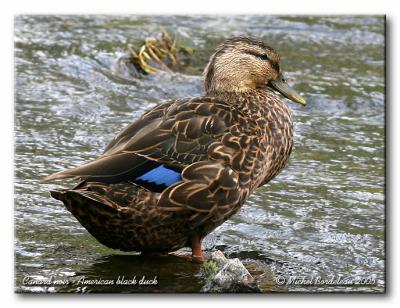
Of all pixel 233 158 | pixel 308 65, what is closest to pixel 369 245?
pixel 233 158

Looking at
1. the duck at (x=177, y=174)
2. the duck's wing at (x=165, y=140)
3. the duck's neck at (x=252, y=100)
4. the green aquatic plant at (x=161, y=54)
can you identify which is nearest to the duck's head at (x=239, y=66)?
the duck's neck at (x=252, y=100)

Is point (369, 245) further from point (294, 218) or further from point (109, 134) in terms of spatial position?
point (109, 134)

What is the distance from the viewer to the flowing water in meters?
6.75

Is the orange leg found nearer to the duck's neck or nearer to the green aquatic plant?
the duck's neck

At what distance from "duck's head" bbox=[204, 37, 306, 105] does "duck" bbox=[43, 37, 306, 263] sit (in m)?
0.21

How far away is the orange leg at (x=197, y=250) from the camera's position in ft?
22.0

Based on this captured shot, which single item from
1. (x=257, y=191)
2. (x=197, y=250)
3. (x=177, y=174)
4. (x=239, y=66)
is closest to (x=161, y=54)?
(x=257, y=191)

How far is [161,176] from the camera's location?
6398 millimetres

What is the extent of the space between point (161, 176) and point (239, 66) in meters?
1.20

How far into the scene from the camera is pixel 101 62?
10.9m

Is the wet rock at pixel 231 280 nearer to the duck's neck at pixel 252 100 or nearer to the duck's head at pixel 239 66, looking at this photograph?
the duck's neck at pixel 252 100
